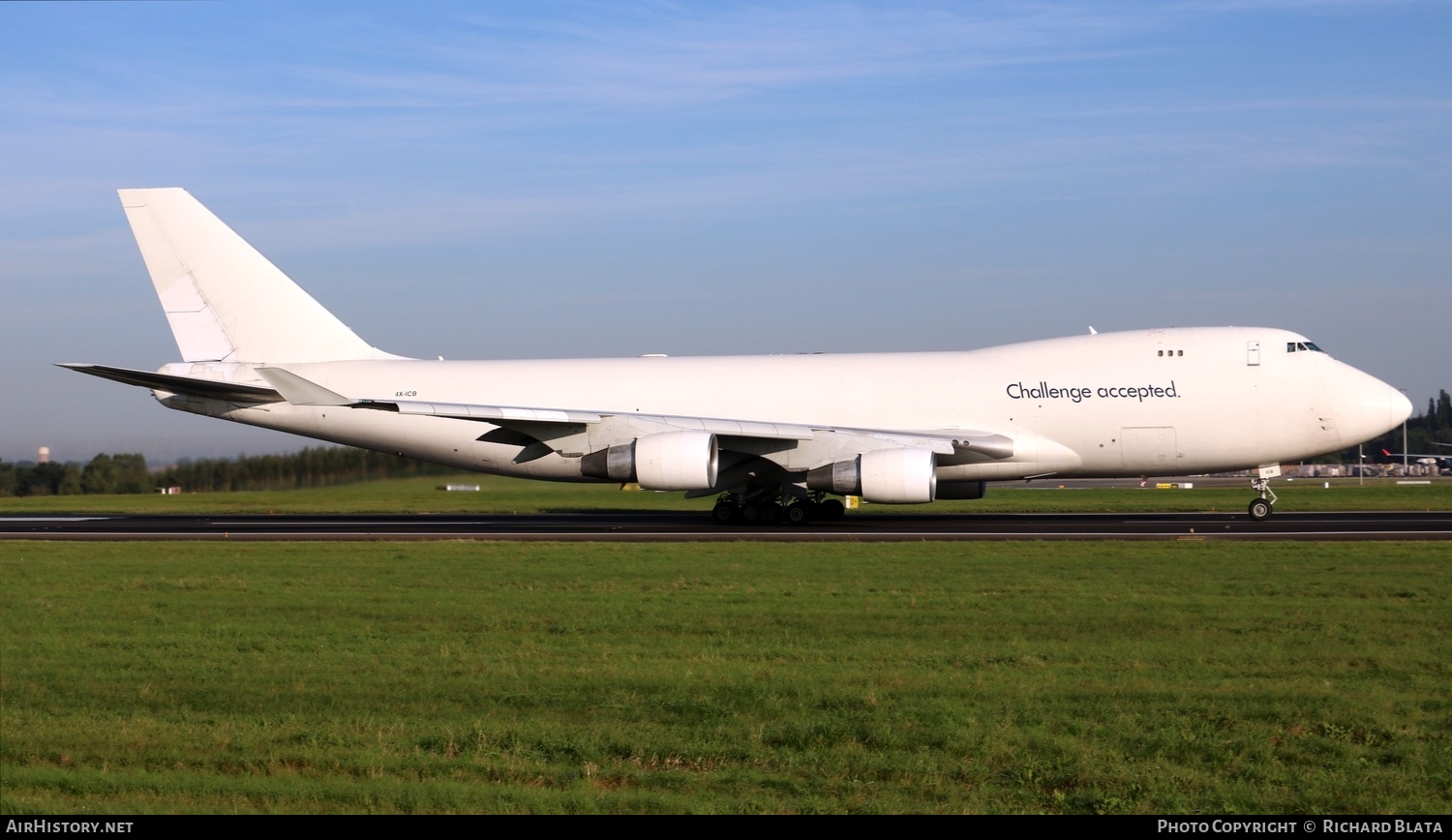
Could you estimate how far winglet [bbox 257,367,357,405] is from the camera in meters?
25.6

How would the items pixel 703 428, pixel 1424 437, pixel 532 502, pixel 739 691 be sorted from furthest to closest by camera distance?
pixel 1424 437 → pixel 532 502 → pixel 703 428 → pixel 739 691

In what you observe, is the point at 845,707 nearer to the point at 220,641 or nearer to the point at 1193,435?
the point at 220,641

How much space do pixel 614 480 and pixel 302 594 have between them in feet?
44.5

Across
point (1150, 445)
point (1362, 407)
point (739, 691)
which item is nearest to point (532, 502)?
point (1150, 445)

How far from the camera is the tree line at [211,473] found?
36062mm

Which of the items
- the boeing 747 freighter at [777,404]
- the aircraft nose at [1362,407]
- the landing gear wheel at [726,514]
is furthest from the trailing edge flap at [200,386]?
the aircraft nose at [1362,407]

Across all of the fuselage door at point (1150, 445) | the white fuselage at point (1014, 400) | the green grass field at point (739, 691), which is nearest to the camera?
the green grass field at point (739, 691)

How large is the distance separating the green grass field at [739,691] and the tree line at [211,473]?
19.4 m

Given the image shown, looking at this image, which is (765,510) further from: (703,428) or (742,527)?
(703,428)

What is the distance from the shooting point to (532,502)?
37.2 m

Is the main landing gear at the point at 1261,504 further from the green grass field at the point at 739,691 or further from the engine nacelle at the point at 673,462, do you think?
the engine nacelle at the point at 673,462

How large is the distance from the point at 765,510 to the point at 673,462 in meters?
2.98
